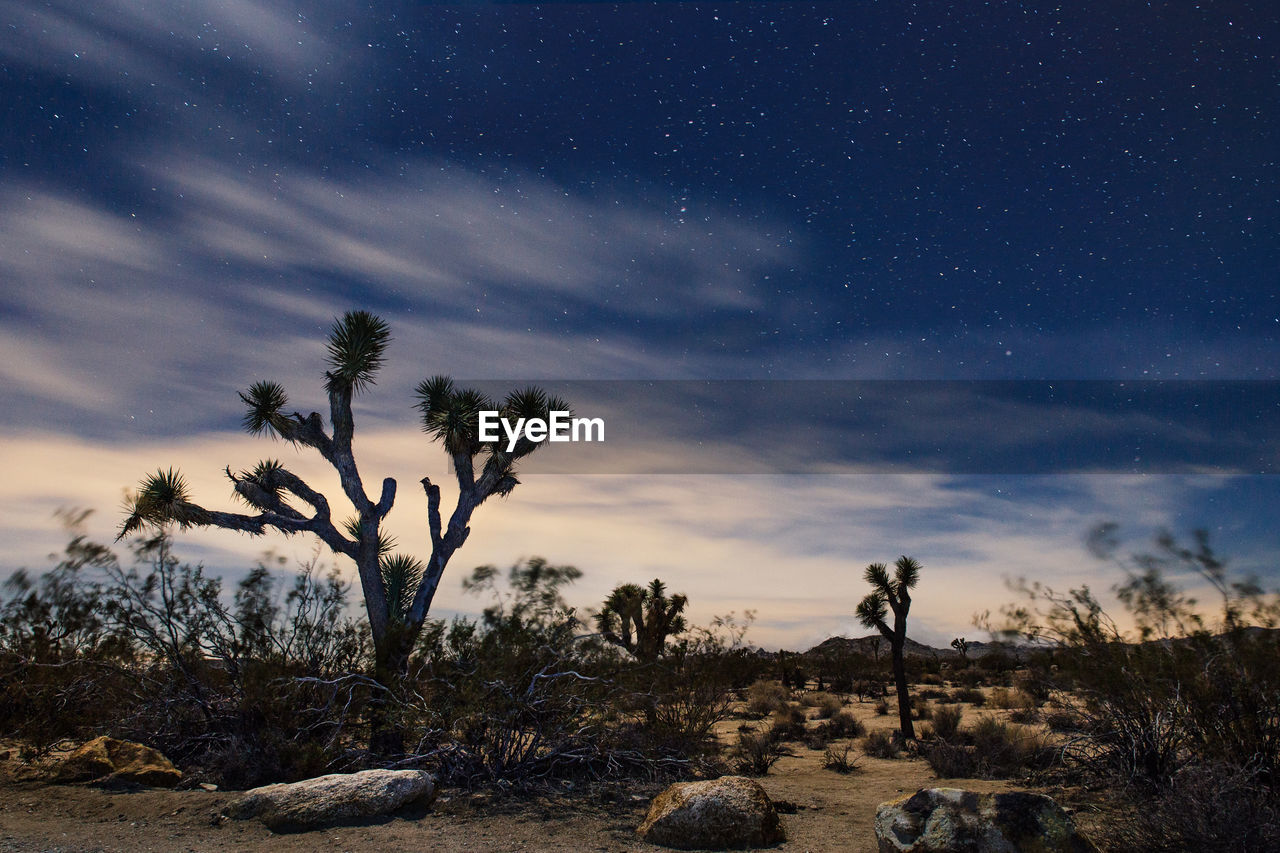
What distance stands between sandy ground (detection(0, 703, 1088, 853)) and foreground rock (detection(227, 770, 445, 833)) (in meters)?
0.20

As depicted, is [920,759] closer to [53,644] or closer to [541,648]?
[541,648]

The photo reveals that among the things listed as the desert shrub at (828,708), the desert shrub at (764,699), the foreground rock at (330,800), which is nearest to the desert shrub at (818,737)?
the desert shrub at (828,708)

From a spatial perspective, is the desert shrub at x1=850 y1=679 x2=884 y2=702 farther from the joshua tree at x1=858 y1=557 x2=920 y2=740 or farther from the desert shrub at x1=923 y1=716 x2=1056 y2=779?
the desert shrub at x1=923 y1=716 x2=1056 y2=779

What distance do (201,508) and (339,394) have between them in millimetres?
3714

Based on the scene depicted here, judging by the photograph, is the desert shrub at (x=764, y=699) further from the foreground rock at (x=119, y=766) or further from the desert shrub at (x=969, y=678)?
the foreground rock at (x=119, y=766)

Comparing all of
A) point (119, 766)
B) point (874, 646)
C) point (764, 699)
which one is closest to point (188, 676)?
point (119, 766)

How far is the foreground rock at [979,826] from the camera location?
268 inches

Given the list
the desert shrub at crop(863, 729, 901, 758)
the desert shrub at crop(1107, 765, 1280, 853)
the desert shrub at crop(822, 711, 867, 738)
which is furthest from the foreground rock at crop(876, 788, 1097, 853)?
the desert shrub at crop(822, 711, 867, 738)

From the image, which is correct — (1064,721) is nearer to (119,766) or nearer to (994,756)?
(994,756)

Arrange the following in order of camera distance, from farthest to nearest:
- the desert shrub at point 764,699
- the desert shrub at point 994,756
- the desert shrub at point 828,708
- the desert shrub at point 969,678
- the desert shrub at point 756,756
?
the desert shrub at point 969,678 < the desert shrub at point 764,699 < the desert shrub at point 828,708 < the desert shrub at point 756,756 < the desert shrub at point 994,756

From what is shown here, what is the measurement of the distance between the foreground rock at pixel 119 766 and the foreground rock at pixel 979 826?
10375 mm

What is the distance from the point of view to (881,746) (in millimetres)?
15961

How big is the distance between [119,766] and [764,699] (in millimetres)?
17300

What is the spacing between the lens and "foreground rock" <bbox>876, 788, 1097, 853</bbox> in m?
6.80
